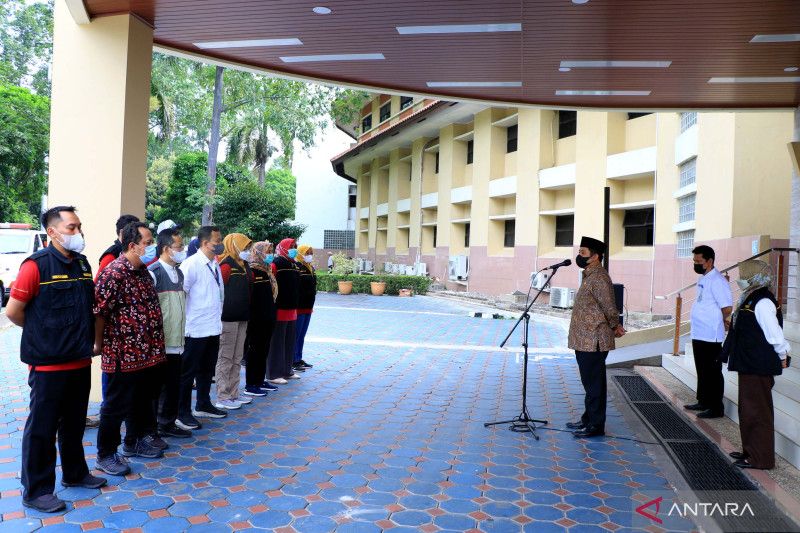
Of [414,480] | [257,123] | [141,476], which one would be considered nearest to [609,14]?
[414,480]

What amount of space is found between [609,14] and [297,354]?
20.2 ft

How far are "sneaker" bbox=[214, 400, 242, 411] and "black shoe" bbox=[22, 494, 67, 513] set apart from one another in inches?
109

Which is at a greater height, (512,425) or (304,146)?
(304,146)

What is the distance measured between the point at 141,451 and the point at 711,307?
6.02m

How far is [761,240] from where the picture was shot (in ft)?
34.1

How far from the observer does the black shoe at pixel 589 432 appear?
617cm

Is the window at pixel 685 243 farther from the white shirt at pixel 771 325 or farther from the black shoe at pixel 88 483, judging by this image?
the black shoe at pixel 88 483

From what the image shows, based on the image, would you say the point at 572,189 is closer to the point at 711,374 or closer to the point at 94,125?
the point at 711,374

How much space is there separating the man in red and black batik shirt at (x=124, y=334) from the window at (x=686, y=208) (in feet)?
40.9

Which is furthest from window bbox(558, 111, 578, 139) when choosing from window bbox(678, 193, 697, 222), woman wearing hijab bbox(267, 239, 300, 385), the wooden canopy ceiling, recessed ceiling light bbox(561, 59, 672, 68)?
woman wearing hijab bbox(267, 239, 300, 385)

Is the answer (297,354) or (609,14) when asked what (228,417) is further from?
(609,14)

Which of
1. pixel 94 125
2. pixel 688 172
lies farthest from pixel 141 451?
pixel 688 172

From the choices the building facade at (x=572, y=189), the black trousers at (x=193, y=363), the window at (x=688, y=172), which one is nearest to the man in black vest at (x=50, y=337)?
the black trousers at (x=193, y=363)

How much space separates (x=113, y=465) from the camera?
4762 mm
